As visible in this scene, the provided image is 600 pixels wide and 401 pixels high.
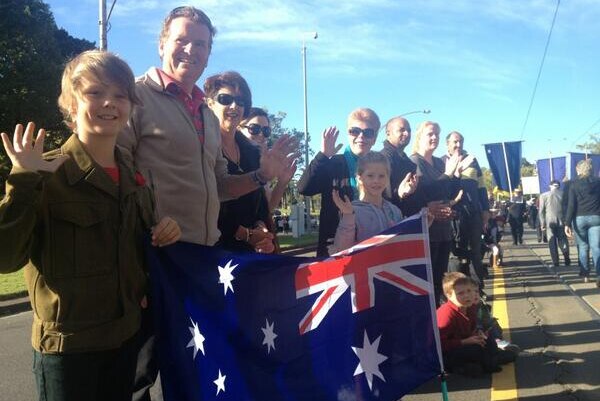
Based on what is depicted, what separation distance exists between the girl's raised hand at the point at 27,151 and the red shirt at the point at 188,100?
99 centimetres

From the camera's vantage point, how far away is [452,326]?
14.8 ft

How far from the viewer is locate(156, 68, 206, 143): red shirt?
279 cm

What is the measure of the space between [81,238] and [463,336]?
3.40 metres

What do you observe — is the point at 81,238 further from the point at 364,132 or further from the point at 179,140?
the point at 364,132

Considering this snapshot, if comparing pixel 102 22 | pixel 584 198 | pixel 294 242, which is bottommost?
pixel 294 242

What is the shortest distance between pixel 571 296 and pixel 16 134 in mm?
7734

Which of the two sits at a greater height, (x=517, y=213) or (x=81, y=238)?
(x=81, y=238)

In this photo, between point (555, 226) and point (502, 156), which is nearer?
point (555, 226)

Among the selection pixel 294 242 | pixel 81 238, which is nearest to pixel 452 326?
pixel 81 238

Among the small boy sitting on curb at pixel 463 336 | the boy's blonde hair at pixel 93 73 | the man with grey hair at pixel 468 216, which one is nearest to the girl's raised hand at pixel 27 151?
the boy's blonde hair at pixel 93 73

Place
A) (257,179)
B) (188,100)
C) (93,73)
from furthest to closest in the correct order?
(257,179) → (188,100) → (93,73)

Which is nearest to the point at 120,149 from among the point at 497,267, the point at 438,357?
the point at 438,357

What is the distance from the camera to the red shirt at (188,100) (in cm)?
279

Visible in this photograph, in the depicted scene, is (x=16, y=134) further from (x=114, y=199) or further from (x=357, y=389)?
(x=357, y=389)
